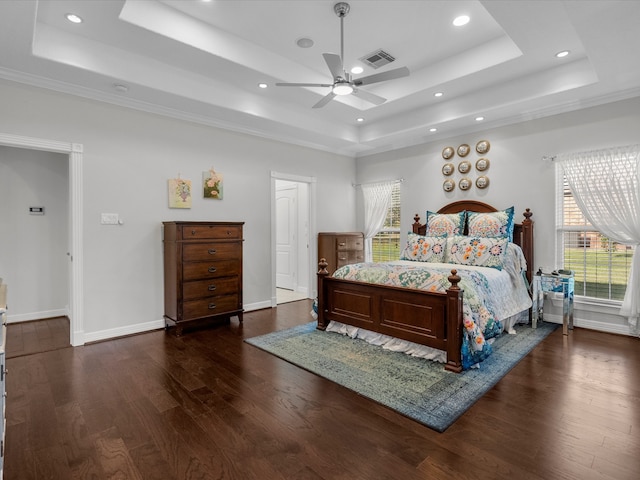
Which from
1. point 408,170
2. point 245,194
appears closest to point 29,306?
point 245,194

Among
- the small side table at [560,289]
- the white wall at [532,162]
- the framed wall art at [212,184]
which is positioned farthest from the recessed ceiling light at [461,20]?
the framed wall art at [212,184]

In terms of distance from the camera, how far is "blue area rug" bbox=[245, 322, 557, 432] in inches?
96.0

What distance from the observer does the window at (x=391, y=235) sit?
620 centimetres

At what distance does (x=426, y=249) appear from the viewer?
15.5ft

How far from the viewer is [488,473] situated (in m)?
1.77

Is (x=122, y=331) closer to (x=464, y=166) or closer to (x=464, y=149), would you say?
(x=464, y=166)

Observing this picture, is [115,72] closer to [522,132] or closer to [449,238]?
[449,238]

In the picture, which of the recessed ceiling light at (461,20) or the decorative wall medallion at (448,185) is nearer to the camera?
the recessed ceiling light at (461,20)

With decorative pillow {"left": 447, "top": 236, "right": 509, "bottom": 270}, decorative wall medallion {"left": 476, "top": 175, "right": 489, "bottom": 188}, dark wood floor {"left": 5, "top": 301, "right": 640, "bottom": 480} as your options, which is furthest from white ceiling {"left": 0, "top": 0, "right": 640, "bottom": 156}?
dark wood floor {"left": 5, "top": 301, "right": 640, "bottom": 480}

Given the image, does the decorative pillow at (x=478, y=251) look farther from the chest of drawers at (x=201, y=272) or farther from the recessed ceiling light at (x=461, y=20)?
the chest of drawers at (x=201, y=272)

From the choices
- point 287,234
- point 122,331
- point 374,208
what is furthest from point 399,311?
point 287,234

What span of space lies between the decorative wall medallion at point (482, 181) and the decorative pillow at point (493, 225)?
0.49 m

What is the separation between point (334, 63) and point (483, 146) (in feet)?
9.94

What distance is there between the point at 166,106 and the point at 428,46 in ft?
10.1
